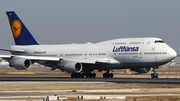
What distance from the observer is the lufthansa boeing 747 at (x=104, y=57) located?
6394 cm

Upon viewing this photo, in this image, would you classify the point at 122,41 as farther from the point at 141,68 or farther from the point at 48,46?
the point at 48,46

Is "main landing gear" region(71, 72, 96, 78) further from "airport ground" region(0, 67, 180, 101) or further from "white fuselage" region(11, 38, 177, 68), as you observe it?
"airport ground" region(0, 67, 180, 101)

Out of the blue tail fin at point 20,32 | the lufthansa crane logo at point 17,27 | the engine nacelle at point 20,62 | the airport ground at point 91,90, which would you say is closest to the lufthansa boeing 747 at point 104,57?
the engine nacelle at point 20,62

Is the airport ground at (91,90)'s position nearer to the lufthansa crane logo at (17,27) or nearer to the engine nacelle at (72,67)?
the engine nacelle at (72,67)

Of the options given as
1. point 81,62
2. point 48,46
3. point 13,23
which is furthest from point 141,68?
point 13,23

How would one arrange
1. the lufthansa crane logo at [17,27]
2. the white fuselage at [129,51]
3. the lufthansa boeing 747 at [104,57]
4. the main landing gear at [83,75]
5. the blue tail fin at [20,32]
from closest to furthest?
the white fuselage at [129,51] → the lufthansa boeing 747 at [104,57] → the main landing gear at [83,75] → the blue tail fin at [20,32] → the lufthansa crane logo at [17,27]

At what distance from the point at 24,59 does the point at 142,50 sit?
1433 centimetres

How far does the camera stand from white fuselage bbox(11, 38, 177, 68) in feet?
208

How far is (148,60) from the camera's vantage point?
63688 millimetres

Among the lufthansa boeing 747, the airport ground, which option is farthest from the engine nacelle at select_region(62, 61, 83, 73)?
the airport ground

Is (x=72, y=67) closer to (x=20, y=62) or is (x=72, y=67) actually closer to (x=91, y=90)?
(x=20, y=62)

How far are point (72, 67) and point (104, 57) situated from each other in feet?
15.5

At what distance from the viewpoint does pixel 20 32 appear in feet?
254

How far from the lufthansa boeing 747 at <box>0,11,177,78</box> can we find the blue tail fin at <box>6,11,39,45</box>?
10.9 feet
